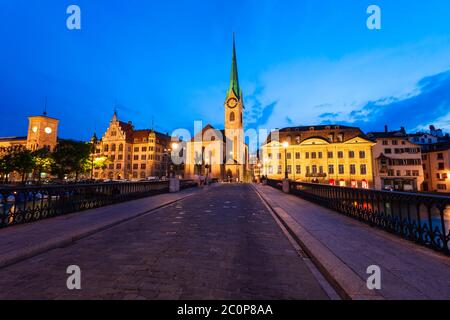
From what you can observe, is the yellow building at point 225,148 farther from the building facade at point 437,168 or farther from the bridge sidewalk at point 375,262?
the bridge sidewalk at point 375,262

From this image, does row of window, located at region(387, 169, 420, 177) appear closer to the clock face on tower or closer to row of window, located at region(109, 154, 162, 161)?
the clock face on tower

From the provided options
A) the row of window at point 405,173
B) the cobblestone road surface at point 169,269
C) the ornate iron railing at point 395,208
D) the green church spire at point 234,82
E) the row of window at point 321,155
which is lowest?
the cobblestone road surface at point 169,269

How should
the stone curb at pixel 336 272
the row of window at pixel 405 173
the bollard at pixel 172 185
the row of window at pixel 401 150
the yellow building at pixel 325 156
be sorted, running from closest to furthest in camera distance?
the stone curb at pixel 336 272
the bollard at pixel 172 185
the row of window at pixel 405 173
the row of window at pixel 401 150
the yellow building at pixel 325 156

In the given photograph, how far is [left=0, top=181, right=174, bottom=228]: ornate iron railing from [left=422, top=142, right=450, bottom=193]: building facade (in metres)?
64.5

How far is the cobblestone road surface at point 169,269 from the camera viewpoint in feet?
10.5

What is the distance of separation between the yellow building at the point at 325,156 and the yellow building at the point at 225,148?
1899 centimetres

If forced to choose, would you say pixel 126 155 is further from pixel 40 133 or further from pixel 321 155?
pixel 321 155

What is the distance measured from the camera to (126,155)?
2872 inches

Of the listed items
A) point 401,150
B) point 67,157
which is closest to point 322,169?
point 401,150

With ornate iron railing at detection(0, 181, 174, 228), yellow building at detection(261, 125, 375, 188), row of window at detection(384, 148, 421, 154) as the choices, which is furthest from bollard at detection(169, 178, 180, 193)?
row of window at detection(384, 148, 421, 154)

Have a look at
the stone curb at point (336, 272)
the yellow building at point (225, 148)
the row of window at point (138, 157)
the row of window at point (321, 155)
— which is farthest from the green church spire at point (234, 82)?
the stone curb at point (336, 272)

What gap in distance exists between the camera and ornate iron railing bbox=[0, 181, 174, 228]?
7188 millimetres
